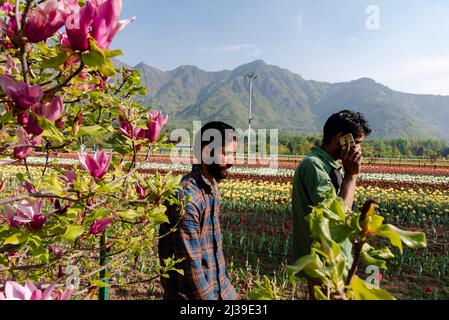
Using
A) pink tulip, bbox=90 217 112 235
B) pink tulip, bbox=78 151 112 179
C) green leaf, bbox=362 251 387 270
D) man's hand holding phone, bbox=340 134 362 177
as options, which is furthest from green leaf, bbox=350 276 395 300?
man's hand holding phone, bbox=340 134 362 177

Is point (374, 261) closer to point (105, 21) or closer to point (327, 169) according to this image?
point (105, 21)

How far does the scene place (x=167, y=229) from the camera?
203 cm

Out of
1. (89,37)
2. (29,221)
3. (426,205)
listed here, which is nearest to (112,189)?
(29,221)

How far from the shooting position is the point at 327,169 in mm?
2320

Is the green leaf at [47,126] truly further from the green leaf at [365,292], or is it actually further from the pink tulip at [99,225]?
the green leaf at [365,292]

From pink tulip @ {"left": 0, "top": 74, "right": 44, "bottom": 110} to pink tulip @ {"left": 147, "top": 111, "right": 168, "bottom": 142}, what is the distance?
31.0 inches

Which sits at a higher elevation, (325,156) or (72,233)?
(325,156)

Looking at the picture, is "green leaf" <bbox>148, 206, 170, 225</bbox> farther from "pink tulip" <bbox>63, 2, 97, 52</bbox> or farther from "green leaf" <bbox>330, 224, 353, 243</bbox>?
"green leaf" <bbox>330, 224, 353, 243</bbox>

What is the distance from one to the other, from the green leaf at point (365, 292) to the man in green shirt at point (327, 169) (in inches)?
55.7

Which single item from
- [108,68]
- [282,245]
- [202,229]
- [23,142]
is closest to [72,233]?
[23,142]

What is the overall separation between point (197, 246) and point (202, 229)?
140mm

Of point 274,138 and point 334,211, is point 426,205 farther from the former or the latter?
point 274,138

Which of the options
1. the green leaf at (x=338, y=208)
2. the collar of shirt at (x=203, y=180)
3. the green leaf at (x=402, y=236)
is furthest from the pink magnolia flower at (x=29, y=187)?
the green leaf at (x=402, y=236)
